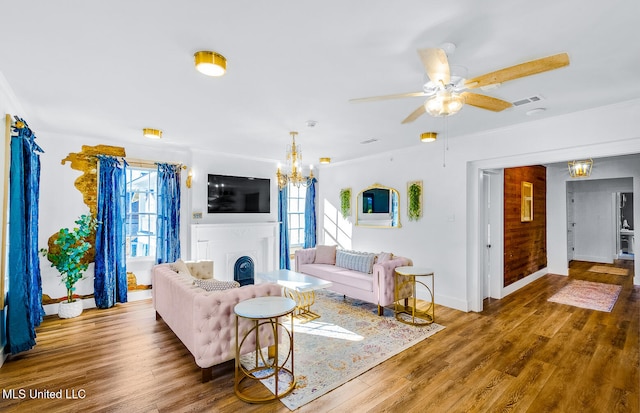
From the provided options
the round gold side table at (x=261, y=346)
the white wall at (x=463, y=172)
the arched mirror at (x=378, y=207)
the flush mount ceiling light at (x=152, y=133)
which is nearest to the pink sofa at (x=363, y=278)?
the white wall at (x=463, y=172)

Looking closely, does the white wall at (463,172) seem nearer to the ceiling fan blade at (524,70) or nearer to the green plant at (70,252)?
the ceiling fan blade at (524,70)

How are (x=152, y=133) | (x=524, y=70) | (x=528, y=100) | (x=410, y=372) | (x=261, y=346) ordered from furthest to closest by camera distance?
1. (x=152, y=133)
2. (x=528, y=100)
3. (x=261, y=346)
4. (x=410, y=372)
5. (x=524, y=70)

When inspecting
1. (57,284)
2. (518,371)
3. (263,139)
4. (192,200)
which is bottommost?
(518,371)

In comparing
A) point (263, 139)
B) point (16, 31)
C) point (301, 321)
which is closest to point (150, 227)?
point (263, 139)

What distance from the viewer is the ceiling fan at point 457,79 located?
5.29ft

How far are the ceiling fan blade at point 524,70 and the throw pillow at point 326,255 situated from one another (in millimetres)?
4153

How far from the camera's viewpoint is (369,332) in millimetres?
3641

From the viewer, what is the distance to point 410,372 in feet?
9.05

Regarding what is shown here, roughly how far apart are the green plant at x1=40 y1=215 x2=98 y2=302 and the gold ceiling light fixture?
→ 8500 mm

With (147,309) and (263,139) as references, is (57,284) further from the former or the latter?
(263,139)

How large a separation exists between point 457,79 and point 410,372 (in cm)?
246

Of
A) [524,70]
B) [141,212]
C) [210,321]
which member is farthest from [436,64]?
[141,212]

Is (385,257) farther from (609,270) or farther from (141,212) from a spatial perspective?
(609,270)

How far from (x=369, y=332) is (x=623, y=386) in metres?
2.22
